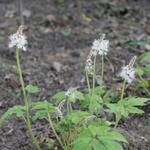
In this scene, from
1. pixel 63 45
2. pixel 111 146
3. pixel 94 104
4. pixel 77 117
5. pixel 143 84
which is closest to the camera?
pixel 111 146

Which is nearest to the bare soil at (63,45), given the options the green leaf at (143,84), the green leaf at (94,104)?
the green leaf at (143,84)

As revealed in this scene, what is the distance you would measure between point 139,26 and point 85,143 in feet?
11.9

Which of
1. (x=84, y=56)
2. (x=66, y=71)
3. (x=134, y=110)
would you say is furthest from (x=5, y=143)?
(x=84, y=56)

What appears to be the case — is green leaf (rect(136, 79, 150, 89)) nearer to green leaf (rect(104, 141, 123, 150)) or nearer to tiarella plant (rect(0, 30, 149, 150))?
tiarella plant (rect(0, 30, 149, 150))

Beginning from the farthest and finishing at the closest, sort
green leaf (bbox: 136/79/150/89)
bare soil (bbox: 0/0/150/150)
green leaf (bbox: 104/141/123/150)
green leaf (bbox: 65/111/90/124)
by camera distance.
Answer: green leaf (bbox: 136/79/150/89), bare soil (bbox: 0/0/150/150), green leaf (bbox: 65/111/90/124), green leaf (bbox: 104/141/123/150)

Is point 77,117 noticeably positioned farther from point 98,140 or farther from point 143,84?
point 143,84

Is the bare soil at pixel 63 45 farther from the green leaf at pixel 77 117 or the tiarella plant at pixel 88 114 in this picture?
the green leaf at pixel 77 117

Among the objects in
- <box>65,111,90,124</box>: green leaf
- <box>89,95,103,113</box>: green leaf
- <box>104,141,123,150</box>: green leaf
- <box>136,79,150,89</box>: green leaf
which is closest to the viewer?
<box>104,141,123,150</box>: green leaf

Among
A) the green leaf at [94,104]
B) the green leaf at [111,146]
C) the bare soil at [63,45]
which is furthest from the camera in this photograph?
the bare soil at [63,45]

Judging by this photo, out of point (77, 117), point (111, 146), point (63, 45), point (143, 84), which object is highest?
point (63, 45)

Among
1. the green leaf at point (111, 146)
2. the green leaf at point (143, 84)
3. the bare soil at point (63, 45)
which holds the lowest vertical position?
the green leaf at point (111, 146)

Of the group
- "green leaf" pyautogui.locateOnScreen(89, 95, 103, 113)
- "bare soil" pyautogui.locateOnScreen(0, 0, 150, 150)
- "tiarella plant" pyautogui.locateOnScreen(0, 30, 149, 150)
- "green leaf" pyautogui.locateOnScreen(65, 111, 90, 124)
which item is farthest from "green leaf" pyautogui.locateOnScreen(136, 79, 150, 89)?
"green leaf" pyautogui.locateOnScreen(65, 111, 90, 124)

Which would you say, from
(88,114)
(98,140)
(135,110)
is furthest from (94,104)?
(98,140)

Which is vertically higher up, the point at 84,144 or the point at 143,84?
the point at 143,84
